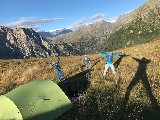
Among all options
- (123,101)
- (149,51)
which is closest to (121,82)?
(123,101)

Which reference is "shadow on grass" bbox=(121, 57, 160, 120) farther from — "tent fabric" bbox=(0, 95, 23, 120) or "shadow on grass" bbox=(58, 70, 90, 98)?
"tent fabric" bbox=(0, 95, 23, 120)

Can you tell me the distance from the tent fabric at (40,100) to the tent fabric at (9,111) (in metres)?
0.20

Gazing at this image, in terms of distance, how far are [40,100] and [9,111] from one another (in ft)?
6.91

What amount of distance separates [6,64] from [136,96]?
2726 cm

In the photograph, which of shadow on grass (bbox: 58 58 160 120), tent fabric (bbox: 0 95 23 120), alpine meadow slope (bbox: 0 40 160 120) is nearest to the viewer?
tent fabric (bbox: 0 95 23 120)

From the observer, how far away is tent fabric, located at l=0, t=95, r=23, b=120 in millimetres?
17188

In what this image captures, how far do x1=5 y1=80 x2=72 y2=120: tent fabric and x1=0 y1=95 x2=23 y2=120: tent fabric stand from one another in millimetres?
204

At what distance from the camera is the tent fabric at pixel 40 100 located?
17734 mm

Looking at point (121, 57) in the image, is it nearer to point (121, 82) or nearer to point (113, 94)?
point (121, 82)

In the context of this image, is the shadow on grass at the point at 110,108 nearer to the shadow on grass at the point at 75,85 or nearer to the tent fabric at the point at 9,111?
the shadow on grass at the point at 75,85

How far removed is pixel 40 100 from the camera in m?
18.7

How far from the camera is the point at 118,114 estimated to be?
19250 mm

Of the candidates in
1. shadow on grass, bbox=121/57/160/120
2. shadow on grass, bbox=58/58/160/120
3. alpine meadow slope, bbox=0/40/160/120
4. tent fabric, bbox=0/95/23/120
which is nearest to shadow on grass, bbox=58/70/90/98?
alpine meadow slope, bbox=0/40/160/120

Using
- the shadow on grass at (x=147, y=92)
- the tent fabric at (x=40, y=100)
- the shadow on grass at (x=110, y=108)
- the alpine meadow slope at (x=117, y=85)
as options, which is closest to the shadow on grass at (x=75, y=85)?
the alpine meadow slope at (x=117, y=85)
